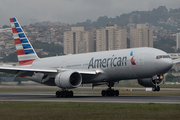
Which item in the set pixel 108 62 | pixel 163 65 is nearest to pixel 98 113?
pixel 163 65

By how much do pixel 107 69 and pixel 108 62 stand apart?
77 centimetres

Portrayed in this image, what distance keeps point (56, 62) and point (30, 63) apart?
4350mm

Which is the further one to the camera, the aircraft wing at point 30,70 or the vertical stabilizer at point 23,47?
the vertical stabilizer at point 23,47

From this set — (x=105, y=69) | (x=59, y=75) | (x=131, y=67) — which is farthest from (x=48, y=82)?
(x=131, y=67)

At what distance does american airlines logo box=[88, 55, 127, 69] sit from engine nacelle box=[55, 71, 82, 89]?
306 cm

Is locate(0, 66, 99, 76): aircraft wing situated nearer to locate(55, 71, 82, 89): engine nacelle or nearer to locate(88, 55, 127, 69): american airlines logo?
locate(55, 71, 82, 89): engine nacelle

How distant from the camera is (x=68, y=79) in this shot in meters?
40.2

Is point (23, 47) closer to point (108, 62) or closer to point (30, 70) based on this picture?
point (30, 70)

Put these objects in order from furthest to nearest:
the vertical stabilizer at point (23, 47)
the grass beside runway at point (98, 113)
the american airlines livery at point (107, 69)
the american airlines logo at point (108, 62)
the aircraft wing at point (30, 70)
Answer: the vertical stabilizer at point (23, 47) → the aircraft wing at point (30, 70) → the american airlines logo at point (108, 62) → the american airlines livery at point (107, 69) → the grass beside runway at point (98, 113)

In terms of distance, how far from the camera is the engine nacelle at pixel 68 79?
132 ft

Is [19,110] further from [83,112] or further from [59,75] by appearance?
[59,75]

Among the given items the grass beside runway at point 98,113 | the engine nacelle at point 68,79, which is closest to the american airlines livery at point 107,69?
the engine nacelle at point 68,79

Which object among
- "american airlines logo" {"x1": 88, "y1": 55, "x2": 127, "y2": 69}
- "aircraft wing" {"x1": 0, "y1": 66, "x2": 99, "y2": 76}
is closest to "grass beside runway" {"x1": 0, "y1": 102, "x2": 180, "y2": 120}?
"american airlines logo" {"x1": 88, "y1": 55, "x2": 127, "y2": 69}

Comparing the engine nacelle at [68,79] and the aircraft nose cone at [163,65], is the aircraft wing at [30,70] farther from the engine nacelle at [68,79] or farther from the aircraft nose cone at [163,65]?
the aircraft nose cone at [163,65]
